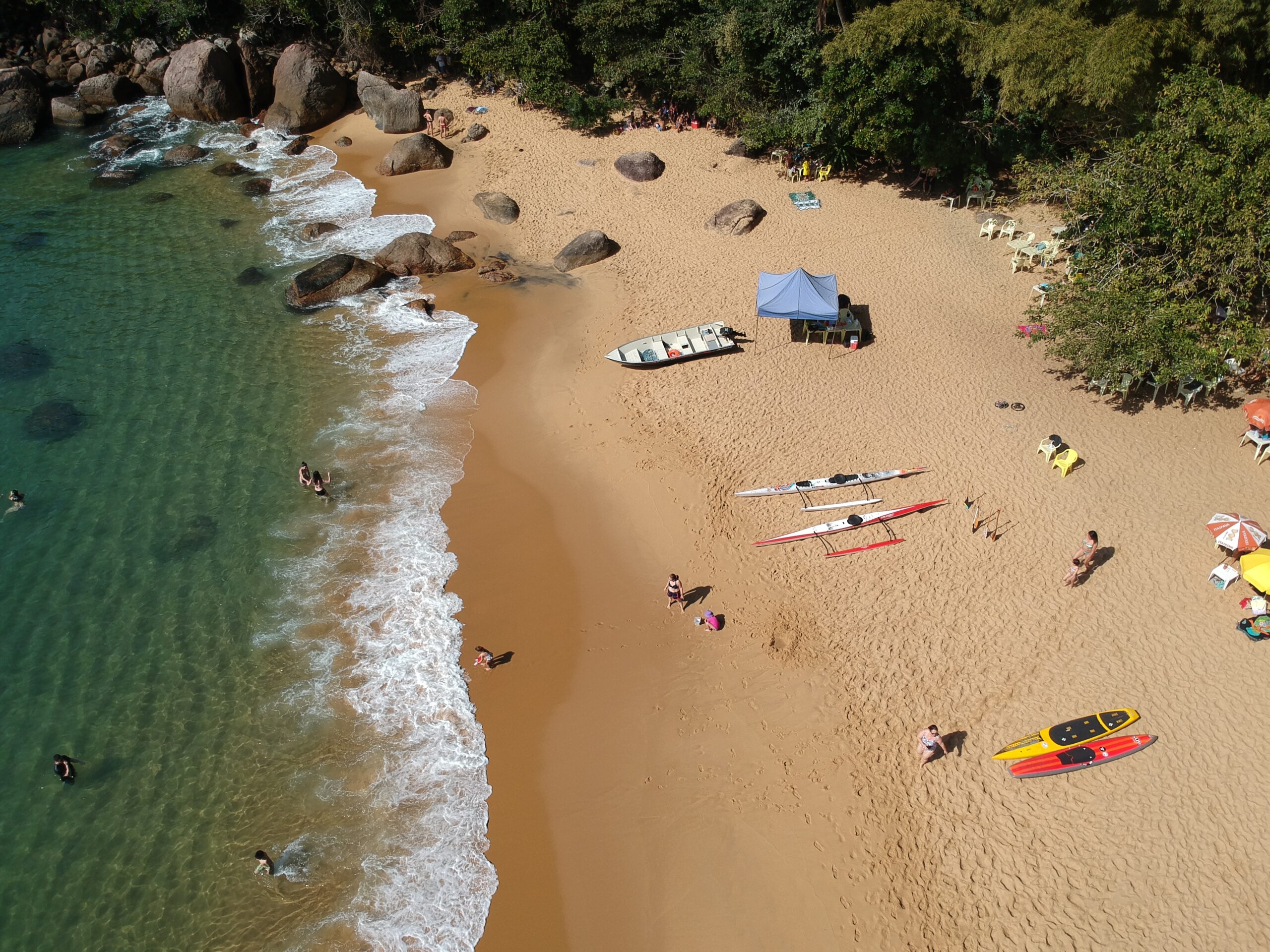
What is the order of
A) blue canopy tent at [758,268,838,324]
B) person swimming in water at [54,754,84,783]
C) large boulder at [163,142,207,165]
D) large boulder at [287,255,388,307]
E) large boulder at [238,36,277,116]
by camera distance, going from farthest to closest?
large boulder at [238,36,277,116] < large boulder at [163,142,207,165] < large boulder at [287,255,388,307] < blue canopy tent at [758,268,838,324] < person swimming in water at [54,754,84,783]

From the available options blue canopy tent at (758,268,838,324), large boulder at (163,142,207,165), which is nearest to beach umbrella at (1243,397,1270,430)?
blue canopy tent at (758,268,838,324)

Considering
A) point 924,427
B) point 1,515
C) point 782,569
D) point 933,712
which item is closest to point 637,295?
point 924,427

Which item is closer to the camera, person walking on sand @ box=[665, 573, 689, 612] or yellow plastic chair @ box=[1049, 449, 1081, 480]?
person walking on sand @ box=[665, 573, 689, 612]

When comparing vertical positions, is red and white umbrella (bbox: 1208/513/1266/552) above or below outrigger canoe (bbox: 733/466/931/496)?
above

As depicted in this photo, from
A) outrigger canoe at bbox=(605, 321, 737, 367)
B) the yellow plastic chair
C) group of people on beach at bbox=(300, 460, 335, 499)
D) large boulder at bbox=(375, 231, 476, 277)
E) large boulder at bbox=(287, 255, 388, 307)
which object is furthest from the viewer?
large boulder at bbox=(375, 231, 476, 277)

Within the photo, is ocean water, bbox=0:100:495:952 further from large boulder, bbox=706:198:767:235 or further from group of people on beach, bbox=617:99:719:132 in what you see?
group of people on beach, bbox=617:99:719:132

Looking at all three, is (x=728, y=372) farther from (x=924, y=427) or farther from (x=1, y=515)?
(x=1, y=515)
